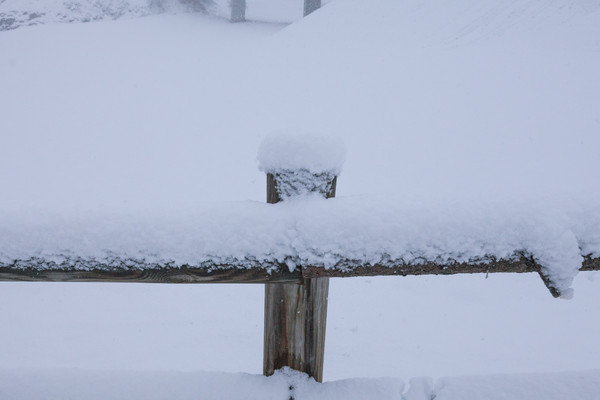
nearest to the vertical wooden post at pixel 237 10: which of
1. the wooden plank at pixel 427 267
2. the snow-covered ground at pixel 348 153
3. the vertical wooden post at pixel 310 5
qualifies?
the vertical wooden post at pixel 310 5

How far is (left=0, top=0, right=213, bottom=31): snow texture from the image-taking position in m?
19.7

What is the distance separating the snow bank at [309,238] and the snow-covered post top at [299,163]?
12 centimetres

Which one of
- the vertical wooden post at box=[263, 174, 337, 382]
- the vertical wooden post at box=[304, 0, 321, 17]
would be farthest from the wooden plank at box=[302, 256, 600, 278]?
the vertical wooden post at box=[304, 0, 321, 17]

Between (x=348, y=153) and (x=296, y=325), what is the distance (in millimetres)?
6603

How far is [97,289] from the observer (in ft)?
15.3

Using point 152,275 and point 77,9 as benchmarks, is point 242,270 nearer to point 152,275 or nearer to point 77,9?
point 152,275

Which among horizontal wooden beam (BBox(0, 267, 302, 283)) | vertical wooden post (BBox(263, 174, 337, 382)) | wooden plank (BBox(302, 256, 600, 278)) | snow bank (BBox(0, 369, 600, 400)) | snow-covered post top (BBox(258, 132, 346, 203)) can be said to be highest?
snow-covered post top (BBox(258, 132, 346, 203))

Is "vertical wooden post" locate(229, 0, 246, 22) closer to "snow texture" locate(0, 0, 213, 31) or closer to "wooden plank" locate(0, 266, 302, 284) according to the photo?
"snow texture" locate(0, 0, 213, 31)

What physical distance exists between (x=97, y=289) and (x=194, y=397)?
11.7 feet

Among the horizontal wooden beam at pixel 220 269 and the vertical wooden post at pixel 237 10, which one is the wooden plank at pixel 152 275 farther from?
the vertical wooden post at pixel 237 10

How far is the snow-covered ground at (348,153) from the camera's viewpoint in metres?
3.58

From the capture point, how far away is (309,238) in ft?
4.34

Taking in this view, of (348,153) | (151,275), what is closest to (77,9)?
A: (348,153)

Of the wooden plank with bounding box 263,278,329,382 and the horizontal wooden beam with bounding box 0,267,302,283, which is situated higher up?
the horizontal wooden beam with bounding box 0,267,302,283
